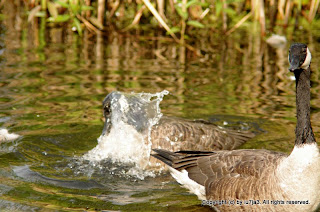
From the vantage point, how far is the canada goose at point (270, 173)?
16.4ft

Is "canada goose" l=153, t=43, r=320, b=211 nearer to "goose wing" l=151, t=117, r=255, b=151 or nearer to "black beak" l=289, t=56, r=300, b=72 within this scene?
"black beak" l=289, t=56, r=300, b=72

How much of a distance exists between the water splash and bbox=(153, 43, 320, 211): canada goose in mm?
1284

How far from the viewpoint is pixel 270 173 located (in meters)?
5.21

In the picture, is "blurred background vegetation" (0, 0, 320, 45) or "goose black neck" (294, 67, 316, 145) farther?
"blurred background vegetation" (0, 0, 320, 45)

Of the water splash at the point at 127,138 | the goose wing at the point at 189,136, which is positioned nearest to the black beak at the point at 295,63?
the goose wing at the point at 189,136

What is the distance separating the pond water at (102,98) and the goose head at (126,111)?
21.6 inches

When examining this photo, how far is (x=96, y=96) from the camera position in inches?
368

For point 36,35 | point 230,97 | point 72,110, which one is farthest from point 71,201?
point 36,35

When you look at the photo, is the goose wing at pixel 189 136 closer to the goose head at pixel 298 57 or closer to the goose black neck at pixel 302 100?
the goose black neck at pixel 302 100

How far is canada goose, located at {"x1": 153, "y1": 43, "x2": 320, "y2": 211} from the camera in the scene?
5012mm

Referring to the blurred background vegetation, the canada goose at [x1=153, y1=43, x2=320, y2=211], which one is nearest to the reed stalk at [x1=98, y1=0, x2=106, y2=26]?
the blurred background vegetation

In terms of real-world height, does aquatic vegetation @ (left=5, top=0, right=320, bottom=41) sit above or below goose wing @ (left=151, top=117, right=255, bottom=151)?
above

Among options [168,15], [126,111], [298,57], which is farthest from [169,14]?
[298,57]

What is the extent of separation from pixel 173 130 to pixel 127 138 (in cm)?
72
